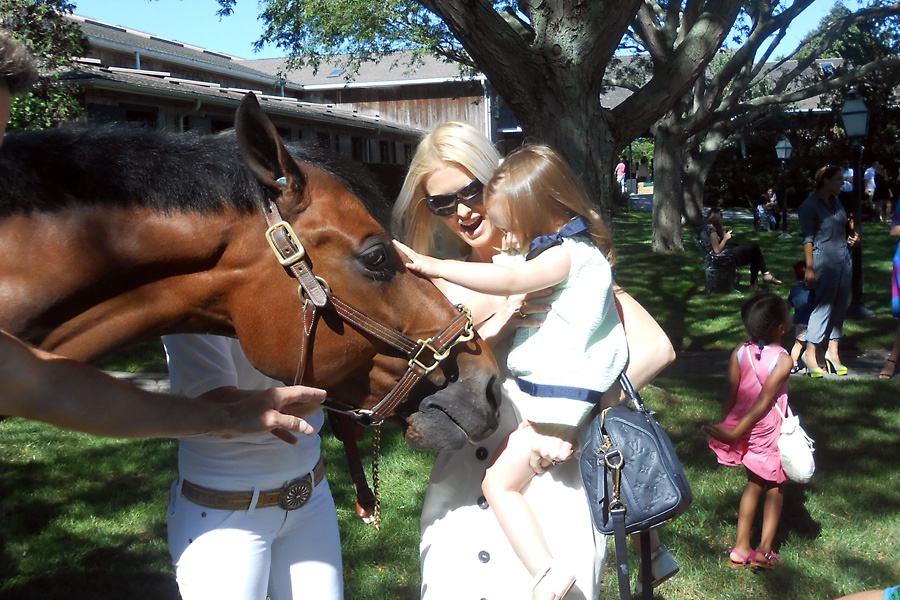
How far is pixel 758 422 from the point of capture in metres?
4.39

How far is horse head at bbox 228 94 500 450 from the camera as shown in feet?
6.40

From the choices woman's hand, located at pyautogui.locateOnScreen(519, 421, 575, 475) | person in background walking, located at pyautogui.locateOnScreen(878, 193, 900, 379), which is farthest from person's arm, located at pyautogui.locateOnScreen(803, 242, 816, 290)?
woman's hand, located at pyautogui.locateOnScreen(519, 421, 575, 475)

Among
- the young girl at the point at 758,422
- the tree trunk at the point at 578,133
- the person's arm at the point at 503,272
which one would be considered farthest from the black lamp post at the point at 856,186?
the person's arm at the point at 503,272

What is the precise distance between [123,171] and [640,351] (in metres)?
1.49

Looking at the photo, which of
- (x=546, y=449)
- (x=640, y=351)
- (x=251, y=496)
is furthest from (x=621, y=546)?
(x=251, y=496)

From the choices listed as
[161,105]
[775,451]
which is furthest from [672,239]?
[775,451]

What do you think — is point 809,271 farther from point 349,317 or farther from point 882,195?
point 882,195

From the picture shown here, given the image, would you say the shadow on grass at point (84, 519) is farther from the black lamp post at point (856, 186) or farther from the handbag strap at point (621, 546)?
the black lamp post at point (856, 186)

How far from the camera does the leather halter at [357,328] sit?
1.93 metres

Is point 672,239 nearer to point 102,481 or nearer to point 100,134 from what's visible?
point 102,481

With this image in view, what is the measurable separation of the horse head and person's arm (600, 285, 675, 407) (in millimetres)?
419

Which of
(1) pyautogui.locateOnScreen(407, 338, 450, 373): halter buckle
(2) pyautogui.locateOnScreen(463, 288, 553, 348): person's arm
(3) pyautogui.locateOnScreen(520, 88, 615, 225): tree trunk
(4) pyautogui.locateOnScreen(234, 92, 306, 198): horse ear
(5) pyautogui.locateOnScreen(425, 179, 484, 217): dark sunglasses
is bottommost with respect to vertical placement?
(1) pyautogui.locateOnScreen(407, 338, 450, 373): halter buckle

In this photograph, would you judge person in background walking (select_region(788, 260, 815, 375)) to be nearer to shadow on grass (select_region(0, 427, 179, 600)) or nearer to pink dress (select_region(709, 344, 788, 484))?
pink dress (select_region(709, 344, 788, 484))

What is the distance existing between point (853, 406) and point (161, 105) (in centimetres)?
1181
